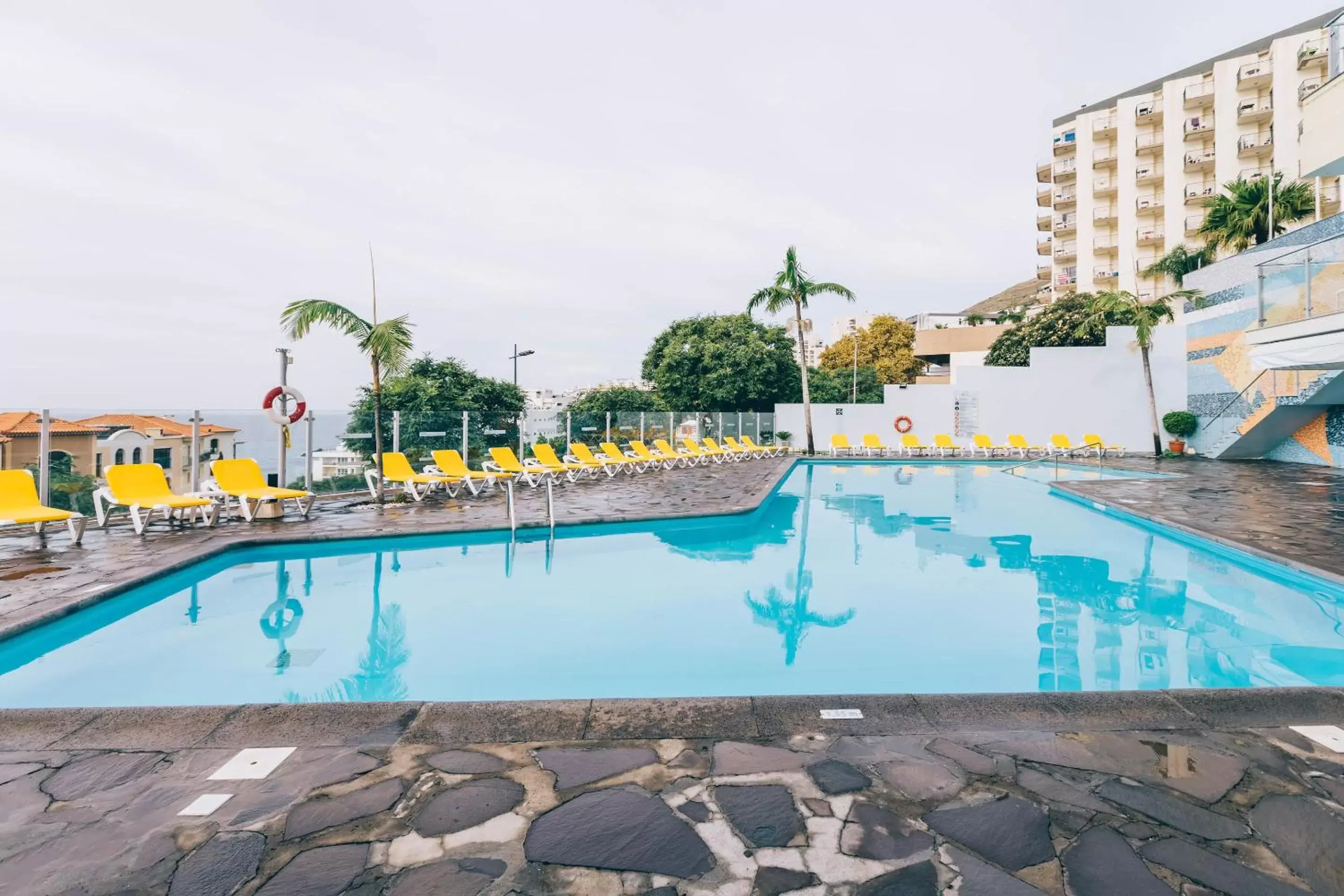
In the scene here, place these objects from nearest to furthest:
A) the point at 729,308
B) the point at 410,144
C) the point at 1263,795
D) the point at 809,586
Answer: the point at 1263,795
the point at 809,586
the point at 410,144
the point at 729,308

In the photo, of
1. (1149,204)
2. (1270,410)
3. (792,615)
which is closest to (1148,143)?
(1149,204)

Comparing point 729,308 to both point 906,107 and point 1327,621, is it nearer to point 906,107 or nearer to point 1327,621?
point 906,107

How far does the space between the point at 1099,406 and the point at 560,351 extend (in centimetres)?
2983

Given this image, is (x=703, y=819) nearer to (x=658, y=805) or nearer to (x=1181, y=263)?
(x=658, y=805)

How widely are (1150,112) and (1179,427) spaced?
29459 mm

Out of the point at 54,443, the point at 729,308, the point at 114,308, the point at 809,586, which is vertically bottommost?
the point at 809,586

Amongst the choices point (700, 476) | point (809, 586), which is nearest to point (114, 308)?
point (700, 476)

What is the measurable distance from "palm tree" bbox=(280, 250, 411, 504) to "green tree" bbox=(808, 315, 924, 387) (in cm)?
4048

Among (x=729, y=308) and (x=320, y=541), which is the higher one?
(x=729, y=308)

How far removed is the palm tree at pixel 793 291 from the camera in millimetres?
21266

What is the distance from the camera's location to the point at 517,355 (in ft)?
94.3

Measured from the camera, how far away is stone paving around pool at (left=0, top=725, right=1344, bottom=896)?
1.67m

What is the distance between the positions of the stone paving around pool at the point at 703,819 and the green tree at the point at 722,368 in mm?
27790

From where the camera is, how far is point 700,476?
15055mm
